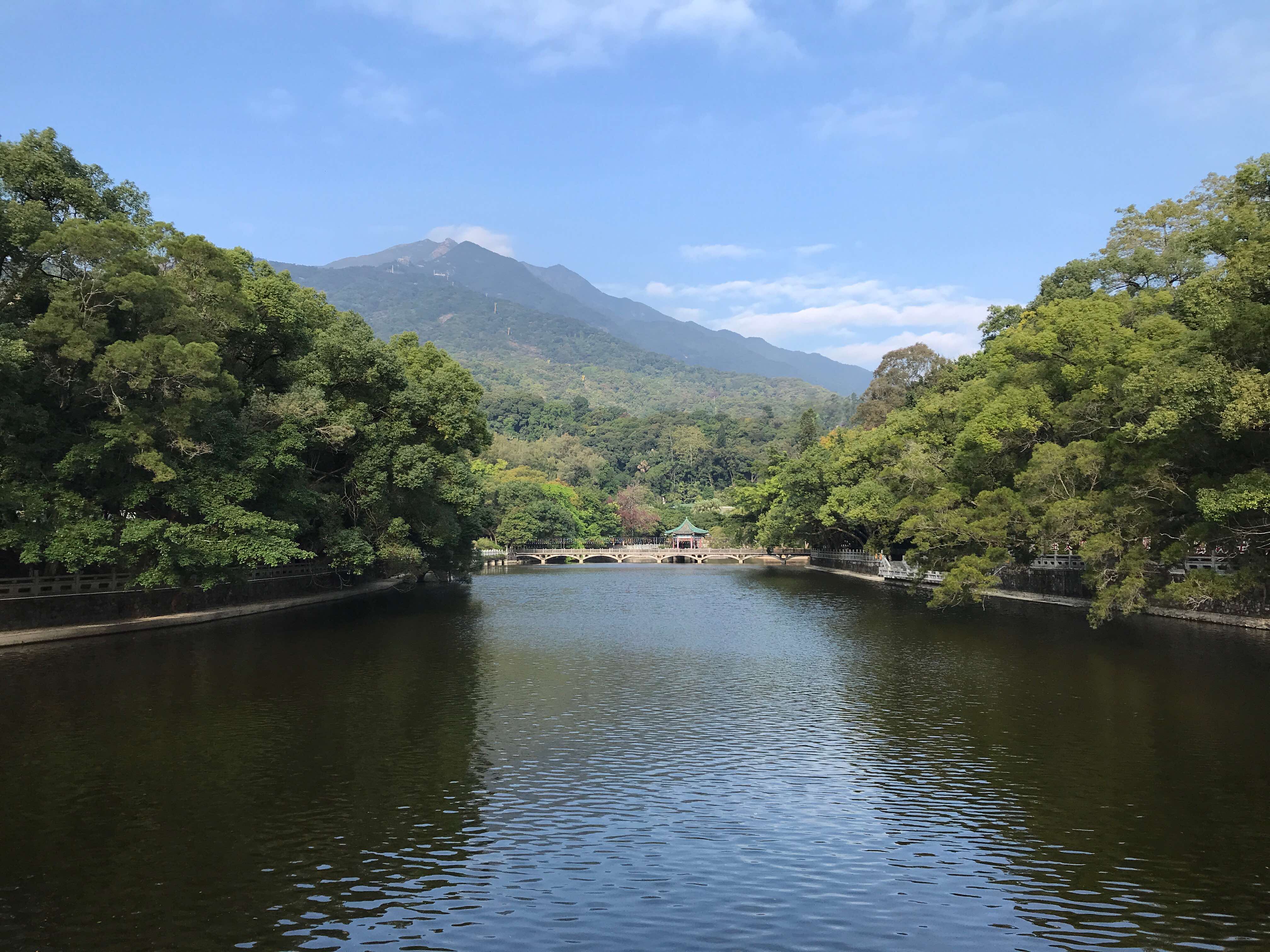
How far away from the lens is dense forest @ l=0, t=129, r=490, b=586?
29.1 m

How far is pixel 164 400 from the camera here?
31672 millimetres

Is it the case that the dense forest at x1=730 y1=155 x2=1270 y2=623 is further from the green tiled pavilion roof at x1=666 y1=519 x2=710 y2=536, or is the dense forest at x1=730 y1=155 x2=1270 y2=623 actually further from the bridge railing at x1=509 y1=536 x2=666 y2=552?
the green tiled pavilion roof at x1=666 y1=519 x2=710 y2=536

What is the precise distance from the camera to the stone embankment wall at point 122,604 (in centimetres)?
3081

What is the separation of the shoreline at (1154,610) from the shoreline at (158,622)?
3300 centimetres

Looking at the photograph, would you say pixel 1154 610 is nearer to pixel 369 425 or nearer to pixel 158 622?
pixel 369 425

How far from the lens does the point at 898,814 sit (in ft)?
43.2

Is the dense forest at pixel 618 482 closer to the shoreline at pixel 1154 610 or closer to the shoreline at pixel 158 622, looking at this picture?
the shoreline at pixel 158 622

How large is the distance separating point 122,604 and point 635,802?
28.2 metres

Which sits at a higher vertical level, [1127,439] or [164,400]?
[164,400]

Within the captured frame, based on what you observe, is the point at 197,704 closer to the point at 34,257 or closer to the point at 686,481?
the point at 34,257

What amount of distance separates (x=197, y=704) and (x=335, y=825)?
9612 mm

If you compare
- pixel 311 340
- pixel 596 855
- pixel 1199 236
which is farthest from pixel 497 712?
pixel 311 340

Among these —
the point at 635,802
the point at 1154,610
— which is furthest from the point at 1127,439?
the point at 635,802

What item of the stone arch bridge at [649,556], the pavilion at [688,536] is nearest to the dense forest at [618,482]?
the stone arch bridge at [649,556]
